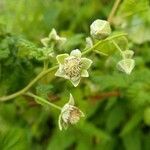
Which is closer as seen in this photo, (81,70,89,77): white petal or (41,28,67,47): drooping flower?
(81,70,89,77): white petal

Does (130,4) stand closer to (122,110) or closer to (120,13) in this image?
(120,13)

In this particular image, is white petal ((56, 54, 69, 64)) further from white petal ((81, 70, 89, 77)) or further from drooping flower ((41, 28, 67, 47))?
drooping flower ((41, 28, 67, 47))

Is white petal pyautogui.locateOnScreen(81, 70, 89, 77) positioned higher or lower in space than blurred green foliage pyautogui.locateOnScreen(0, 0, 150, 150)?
higher

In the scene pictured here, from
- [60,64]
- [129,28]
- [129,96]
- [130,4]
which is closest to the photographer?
[60,64]

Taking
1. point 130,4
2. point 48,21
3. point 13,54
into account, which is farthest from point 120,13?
point 48,21

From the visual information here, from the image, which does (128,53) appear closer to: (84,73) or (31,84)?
(84,73)

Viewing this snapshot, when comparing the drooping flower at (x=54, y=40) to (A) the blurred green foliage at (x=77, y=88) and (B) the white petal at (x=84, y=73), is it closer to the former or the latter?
(A) the blurred green foliage at (x=77, y=88)

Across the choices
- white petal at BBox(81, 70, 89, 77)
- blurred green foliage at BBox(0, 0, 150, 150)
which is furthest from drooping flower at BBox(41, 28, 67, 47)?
white petal at BBox(81, 70, 89, 77)
